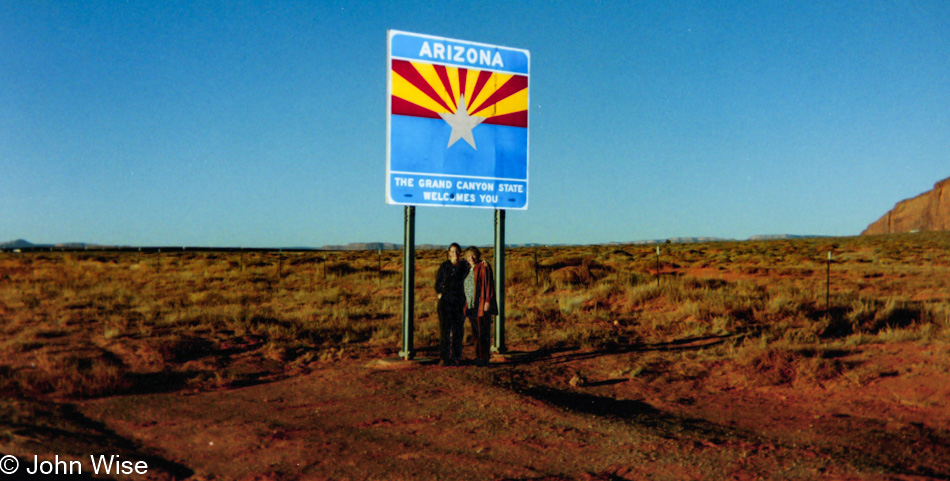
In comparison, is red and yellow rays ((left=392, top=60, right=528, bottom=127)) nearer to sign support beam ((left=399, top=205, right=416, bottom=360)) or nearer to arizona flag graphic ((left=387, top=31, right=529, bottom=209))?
arizona flag graphic ((left=387, top=31, right=529, bottom=209))

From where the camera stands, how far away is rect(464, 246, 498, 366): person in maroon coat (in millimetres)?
9016

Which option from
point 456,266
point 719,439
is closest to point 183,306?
point 456,266

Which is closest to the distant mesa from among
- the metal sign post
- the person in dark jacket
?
the metal sign post

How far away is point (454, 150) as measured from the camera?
9.50 meters

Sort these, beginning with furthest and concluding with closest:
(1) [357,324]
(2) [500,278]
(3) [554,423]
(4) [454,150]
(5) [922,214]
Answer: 1. (5) [922,214]
2. (1) [357,324]
3. (2) [500,278]
4. (4) [454,150]
5. (3) [554,423]

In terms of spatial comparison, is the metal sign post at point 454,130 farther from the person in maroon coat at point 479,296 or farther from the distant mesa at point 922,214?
the distant mesa at point 922,214

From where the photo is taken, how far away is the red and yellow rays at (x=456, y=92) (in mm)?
9281

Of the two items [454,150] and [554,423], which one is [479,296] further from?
[554,423]

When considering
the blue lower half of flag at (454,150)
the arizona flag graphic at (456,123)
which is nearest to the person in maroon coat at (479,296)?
the arizona flag graphic at (456,123)

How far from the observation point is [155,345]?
33.9 ft

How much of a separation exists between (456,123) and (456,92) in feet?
1.69

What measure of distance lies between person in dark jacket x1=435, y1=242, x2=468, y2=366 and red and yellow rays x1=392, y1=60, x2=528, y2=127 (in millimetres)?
2300

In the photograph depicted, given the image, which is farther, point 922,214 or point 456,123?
point 922,214

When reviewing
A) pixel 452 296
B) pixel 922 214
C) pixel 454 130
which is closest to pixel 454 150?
pixel 454 130
